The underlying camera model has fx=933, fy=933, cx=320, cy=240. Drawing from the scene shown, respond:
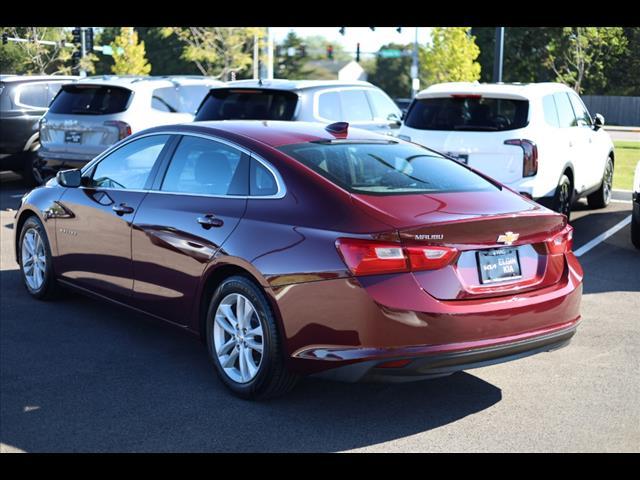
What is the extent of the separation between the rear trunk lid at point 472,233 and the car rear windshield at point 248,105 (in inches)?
238

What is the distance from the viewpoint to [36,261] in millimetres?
7789

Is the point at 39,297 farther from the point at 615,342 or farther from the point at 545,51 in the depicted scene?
the point at 545,51

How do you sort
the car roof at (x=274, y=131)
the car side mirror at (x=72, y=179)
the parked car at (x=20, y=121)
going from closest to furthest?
the car roof at (x=274, y=131) → the car side mirror at (x=72, y=179) → the parked car at (x=20, y=121)

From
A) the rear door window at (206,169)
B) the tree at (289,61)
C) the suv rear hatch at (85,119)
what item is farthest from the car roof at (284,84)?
the tree at (289,61)

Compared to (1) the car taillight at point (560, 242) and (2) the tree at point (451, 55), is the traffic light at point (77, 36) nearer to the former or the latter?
(2) the tree at point (451, 55)

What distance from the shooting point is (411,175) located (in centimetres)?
561

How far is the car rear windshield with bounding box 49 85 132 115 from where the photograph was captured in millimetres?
12812

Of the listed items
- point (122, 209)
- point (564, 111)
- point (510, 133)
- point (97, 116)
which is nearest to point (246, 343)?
point (122, 209)

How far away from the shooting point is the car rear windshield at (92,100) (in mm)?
12812

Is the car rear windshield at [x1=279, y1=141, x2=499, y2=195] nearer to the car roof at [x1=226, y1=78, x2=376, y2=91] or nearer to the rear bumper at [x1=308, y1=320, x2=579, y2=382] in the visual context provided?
the rear bumper at [x1=308, y1=320, x2=579, y2=382]

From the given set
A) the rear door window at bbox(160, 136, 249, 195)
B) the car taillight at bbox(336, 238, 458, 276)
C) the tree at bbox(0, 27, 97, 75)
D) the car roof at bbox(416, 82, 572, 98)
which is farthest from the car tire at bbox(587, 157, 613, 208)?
the tree at bbox(0, 27, 97, 75)
